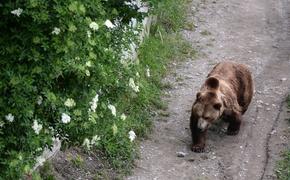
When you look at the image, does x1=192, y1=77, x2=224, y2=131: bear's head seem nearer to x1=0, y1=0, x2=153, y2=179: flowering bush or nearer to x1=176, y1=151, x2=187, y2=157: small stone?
x1=176, y1=151, x2=187, y2=157: small stone

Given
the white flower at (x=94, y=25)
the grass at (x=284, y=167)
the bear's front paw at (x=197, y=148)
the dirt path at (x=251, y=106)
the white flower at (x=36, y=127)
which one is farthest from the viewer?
the bear's front paw at (x=197, y=148)

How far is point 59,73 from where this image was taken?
4.09 meters

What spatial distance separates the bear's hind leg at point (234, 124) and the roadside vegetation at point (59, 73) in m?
2.59

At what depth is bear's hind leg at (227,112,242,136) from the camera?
294 inches

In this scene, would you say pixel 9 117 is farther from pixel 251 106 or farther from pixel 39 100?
pixel 251 106

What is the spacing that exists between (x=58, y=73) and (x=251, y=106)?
476 cm

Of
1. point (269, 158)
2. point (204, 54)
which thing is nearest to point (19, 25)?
point (269, 158)

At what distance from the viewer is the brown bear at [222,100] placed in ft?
23.0

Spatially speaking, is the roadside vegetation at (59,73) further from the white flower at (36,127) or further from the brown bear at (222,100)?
the brown bear at (222,100)

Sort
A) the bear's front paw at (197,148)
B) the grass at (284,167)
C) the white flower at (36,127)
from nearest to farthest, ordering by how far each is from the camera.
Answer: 1. the white flower at (36,127)
2. the grass at (284,167)
3. the bear's front paw at (197,148)

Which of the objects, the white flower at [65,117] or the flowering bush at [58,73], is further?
the white flower at [65,117]

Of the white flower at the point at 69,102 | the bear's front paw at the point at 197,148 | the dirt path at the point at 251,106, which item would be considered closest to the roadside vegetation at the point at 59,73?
the white flower at the point at 69,102

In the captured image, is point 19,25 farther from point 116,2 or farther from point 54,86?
point 116,2

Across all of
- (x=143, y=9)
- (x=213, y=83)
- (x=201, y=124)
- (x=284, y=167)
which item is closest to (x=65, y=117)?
(x=143, y=9)
